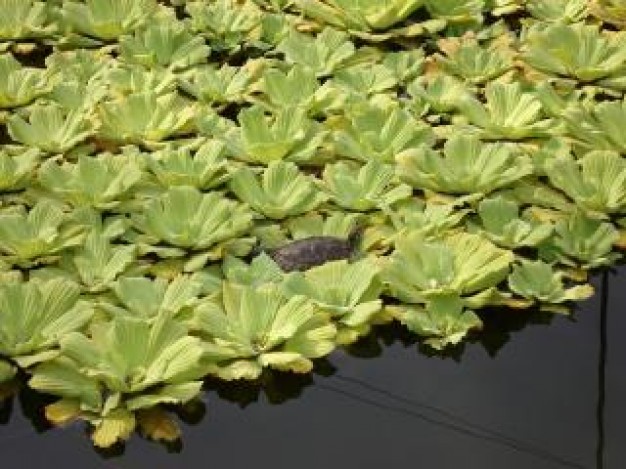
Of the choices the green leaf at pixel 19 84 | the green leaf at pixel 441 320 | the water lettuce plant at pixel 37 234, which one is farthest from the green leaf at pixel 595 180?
the green leaf at pixel 19 84

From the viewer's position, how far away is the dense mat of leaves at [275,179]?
180 centimetres

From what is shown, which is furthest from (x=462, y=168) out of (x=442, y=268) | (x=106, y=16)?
(x=106, y=16)

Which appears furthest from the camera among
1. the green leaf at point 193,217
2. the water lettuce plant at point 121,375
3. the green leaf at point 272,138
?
the green leaf at point 272,138

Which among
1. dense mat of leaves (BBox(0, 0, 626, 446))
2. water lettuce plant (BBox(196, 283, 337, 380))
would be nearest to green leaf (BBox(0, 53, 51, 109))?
dense mat of leaves (BBox(0, 0, 626, 446))

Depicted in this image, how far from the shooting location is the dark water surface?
5.54ft

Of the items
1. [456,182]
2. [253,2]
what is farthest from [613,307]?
[253,2]

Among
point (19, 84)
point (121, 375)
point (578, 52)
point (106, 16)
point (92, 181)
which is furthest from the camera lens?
point (106, 16)

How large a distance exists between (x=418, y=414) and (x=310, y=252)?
369mm

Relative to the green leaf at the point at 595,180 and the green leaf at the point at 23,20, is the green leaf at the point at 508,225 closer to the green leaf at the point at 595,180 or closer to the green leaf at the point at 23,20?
the green leaf at the point at 595,180

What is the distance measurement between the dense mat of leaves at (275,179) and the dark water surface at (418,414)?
0.04 metres

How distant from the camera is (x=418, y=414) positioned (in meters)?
1.78

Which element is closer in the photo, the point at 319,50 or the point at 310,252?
the point at 310,252

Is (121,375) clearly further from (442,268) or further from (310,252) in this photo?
(442,268)

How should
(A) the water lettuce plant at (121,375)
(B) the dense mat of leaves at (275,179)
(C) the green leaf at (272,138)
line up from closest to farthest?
(A) the water lettuce plant at (121,375) < (B) the dense mat of leaves at (275,179) < (C) the green leaf at (272,138)
